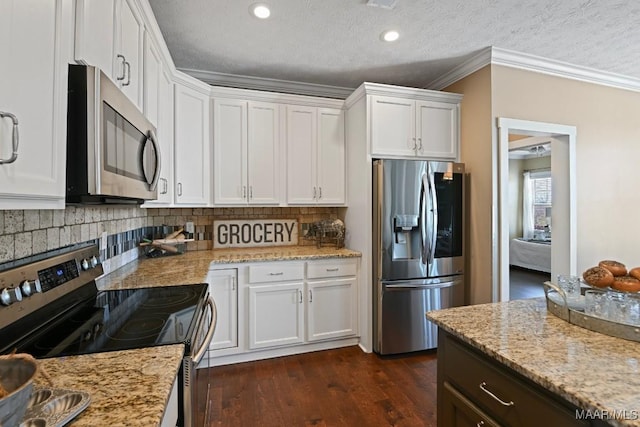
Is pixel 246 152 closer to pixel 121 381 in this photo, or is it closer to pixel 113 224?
pixel 113 224

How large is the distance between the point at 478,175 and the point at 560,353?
2.15 metres

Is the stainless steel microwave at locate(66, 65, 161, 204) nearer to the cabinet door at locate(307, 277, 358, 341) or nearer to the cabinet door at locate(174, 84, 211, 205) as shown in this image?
the cabinet door at locate(174, 84, 211, 205)

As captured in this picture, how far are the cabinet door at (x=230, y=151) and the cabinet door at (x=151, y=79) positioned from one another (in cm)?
71

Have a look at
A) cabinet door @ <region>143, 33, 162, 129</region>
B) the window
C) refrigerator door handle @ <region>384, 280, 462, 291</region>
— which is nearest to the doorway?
refrigerator door handle @ <region>384, 280, 462, 291</region>

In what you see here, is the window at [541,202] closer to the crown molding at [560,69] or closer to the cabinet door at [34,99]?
the crown molding at [560,69]

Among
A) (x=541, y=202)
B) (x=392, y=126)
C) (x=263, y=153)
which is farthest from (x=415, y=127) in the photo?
(x=541, y=202)

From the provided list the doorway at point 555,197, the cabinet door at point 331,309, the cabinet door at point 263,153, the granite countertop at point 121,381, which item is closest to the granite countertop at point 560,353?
the granite countertop at point 121,381

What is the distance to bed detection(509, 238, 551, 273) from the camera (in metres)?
6.11

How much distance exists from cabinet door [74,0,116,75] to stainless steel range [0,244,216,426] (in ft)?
2.47

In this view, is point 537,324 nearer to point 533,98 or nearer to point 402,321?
point 402,321

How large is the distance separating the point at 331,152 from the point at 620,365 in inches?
102

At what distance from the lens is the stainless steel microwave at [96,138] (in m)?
0.97

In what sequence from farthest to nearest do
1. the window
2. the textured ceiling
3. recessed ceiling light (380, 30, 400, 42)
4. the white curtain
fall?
the white curtain
the window
recessed ceiling light (380, 30, 400, 42)
the textured ceiling

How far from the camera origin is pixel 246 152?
115 inches
